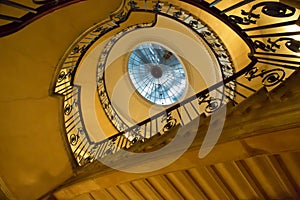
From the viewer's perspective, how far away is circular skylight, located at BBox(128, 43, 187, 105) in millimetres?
10328

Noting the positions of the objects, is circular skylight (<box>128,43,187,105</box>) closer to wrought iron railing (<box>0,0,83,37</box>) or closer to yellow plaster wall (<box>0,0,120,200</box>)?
yellow plaster wall (<box>0,0,120,200</box>)

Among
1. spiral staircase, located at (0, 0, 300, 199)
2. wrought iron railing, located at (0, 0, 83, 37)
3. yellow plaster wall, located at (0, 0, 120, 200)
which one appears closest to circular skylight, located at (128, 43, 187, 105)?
spiral staircase, located at (0, 0, 300, 199)

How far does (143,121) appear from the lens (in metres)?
5.14

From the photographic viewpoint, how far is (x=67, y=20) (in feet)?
16.7

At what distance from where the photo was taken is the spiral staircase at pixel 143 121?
2809mm

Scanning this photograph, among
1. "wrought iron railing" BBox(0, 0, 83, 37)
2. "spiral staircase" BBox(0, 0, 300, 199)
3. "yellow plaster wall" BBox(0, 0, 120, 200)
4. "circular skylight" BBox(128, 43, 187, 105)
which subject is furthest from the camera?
"circular skylight" BBox(128, 43, 187, 105)

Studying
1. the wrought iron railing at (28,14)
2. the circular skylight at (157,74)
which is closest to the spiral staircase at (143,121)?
the wrought iron railing at (28,14)

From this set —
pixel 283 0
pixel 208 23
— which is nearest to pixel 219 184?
pixel 283 0

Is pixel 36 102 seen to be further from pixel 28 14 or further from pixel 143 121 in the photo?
pixel 28 14

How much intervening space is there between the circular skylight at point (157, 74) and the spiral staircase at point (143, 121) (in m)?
1.76

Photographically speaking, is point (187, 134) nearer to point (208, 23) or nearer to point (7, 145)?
point (7, 145)

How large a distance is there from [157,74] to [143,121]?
19.4 ft

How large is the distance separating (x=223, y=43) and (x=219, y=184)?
15.1 feet

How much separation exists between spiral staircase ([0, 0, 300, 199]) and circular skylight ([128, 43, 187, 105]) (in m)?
1.76
